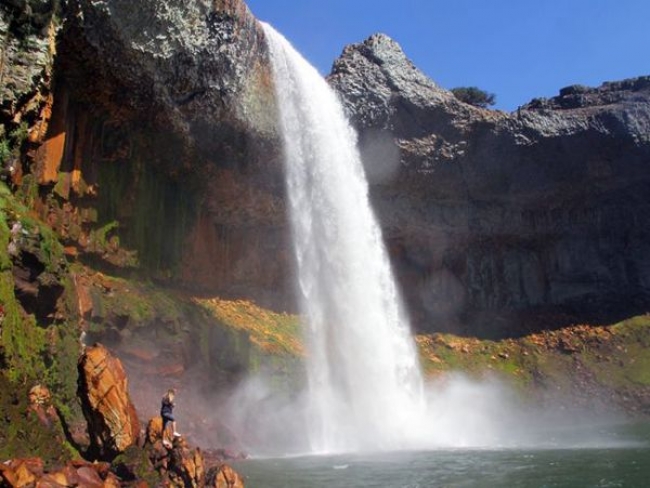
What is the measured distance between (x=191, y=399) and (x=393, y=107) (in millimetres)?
15893

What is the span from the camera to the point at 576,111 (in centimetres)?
3119

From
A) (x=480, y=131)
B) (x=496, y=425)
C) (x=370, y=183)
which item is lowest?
(x=496, y=425)

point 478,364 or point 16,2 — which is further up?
point 16,2

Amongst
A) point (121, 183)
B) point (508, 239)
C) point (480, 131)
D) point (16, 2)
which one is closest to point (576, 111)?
point (480, 131)

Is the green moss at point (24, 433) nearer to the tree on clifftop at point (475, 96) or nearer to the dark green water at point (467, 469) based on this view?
the dark green water at point (467, 469)

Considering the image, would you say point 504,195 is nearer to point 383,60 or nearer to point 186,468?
point 383,60

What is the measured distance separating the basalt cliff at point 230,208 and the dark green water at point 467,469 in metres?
4.17

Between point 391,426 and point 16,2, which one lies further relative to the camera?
point 391,426

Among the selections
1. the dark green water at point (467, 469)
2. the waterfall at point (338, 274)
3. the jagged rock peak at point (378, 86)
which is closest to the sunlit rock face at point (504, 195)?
the jagged rock peak at point (378, 86)

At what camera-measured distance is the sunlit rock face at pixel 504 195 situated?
29.3 metres

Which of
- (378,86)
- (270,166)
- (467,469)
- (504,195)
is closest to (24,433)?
(467,469)

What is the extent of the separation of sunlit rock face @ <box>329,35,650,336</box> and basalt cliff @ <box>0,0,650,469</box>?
99mm

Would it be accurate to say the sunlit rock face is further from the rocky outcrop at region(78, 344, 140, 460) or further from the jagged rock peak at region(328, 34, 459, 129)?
the rocky outcrop at region(78, 344, 140, 460)

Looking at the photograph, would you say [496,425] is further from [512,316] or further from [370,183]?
[370,183]
